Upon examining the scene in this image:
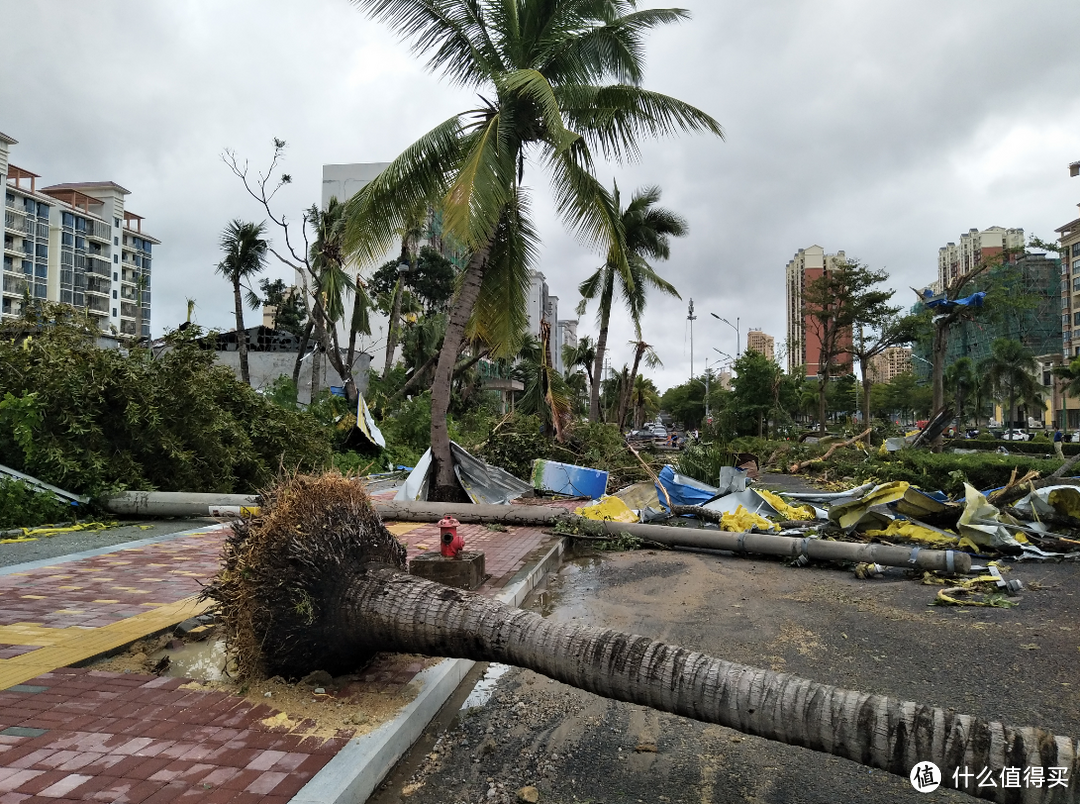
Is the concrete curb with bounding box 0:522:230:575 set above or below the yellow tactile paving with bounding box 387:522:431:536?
above

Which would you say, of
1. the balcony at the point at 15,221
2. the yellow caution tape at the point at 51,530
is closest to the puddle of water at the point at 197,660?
the yellow caution tape at the point at 51,530

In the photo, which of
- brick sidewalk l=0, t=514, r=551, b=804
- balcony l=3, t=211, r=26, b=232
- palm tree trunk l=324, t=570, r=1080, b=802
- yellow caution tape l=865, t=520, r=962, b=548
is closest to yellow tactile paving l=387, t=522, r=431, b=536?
brick sidewalk l=0, t=514, r=551, b=804

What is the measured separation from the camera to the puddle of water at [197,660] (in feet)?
13.7

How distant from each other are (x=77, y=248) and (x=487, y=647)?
84.7 meters

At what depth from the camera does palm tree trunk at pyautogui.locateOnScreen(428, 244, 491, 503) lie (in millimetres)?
12078

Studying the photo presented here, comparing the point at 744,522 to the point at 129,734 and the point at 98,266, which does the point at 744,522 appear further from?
the point at 98,266

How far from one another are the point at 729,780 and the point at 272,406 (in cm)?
1140

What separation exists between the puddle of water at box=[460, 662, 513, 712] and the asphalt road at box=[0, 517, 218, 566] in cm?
561

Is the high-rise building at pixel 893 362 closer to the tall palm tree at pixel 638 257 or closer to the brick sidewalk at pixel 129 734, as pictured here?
the tall palm tree at pixel 638 257

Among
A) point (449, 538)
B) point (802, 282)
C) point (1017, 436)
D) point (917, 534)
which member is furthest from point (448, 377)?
point (802, 282)

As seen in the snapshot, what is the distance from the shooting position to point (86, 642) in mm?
4609

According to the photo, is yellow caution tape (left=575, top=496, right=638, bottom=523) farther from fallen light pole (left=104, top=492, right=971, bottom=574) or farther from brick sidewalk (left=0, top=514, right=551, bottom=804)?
brick sidewalk (left=0, top=514, right=551, bottom=804)

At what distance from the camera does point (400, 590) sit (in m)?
3.81

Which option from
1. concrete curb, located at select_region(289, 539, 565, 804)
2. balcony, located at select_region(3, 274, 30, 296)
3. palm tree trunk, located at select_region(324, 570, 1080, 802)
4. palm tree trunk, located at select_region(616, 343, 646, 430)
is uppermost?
balcony, located at select_region(3, 274, 30, 296)
